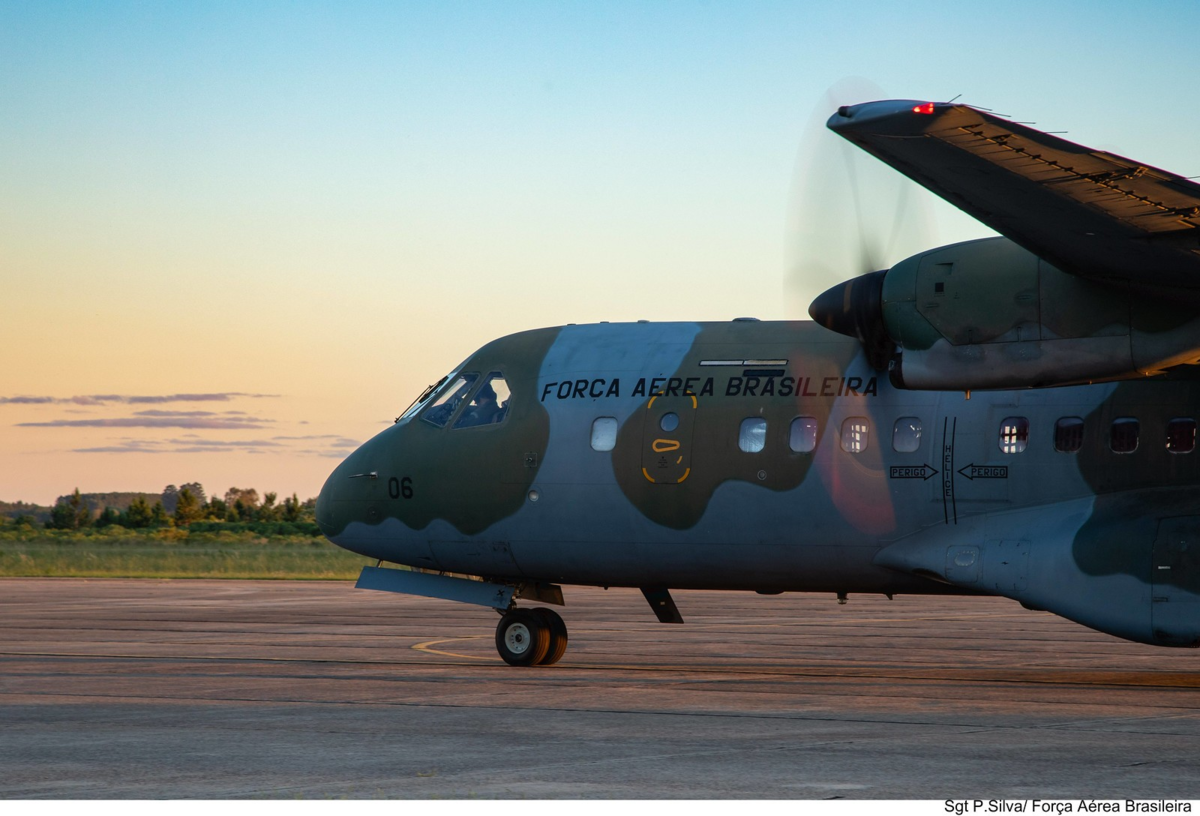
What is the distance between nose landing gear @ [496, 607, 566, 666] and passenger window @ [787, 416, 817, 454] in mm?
4330

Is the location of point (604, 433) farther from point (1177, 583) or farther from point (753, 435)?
point (1177, 583)

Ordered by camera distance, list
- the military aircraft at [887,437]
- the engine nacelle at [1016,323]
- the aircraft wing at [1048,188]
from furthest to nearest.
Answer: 1. the engine nacelle at [1016,323]
2. the military aircraft at [887,437]
3. the aircraft wing at [1048,188]

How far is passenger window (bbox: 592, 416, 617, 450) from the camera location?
18719 millimetres

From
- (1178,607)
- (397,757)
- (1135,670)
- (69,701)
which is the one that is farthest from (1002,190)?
(69,701)

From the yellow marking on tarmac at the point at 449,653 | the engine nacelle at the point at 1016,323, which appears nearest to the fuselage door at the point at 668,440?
the engine nacelle at the point at 1016,323

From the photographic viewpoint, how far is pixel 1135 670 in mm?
19016

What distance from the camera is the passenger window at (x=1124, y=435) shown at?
1577 centimetres

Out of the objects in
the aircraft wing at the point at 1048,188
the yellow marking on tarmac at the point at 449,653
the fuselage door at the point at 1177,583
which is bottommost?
the yellow marking on tarmac at the point at 449,653

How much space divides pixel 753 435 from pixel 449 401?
4852 millimetres

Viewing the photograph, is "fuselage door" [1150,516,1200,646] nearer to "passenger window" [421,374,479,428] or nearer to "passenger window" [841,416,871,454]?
"passenger window" [841,416,871,454]

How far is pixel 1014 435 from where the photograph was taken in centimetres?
1641

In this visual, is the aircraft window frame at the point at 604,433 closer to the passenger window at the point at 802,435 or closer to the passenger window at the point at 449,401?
the passenger window at the point at 449,401

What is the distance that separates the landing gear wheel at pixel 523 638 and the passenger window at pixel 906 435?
551 cm

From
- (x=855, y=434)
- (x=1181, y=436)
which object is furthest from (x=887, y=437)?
(x=1181, y=436)
